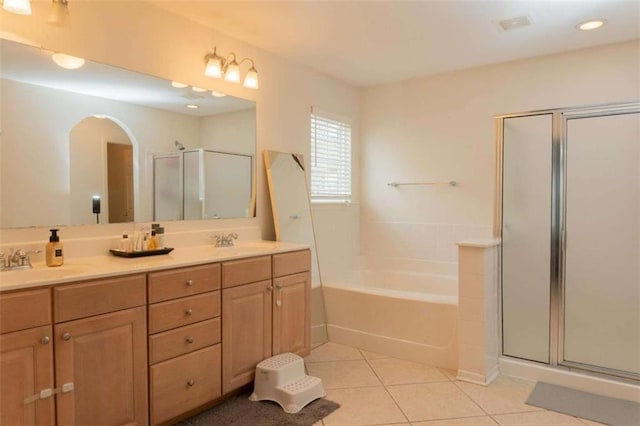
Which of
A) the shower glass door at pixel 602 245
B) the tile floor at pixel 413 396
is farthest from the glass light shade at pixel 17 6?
the shower glass door at pixel 602 245

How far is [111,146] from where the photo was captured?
241 cm

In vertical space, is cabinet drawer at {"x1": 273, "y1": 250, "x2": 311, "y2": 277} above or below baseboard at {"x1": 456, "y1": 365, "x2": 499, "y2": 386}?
above

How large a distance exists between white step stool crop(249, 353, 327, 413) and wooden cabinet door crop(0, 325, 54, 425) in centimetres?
110

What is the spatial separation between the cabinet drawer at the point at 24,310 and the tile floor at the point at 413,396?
1450 mm

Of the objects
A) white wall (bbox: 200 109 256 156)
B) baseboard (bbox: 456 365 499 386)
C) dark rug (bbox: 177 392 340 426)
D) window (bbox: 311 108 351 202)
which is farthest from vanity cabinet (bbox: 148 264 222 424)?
window (bbox: 311 108 351 202)

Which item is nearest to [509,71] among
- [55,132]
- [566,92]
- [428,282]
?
[566,92]

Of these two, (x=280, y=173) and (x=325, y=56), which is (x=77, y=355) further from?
(x=325, y=56)

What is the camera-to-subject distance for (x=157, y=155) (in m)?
2.63

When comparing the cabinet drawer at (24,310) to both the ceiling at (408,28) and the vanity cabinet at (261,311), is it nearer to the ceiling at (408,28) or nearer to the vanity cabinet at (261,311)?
the vanity cabinet at (261,311)

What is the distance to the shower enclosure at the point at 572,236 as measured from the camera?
8.45 feet

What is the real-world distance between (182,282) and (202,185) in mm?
948

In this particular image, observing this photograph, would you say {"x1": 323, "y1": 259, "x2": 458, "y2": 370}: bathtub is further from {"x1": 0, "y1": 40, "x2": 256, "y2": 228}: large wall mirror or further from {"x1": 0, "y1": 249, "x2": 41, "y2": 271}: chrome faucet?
{"x1": 0, "y1": 249, "x2": 41, "y2": 271}: chrome faucet

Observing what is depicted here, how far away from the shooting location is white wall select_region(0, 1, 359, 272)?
2.23 m

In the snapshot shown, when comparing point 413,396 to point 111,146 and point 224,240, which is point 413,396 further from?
point 111,146
